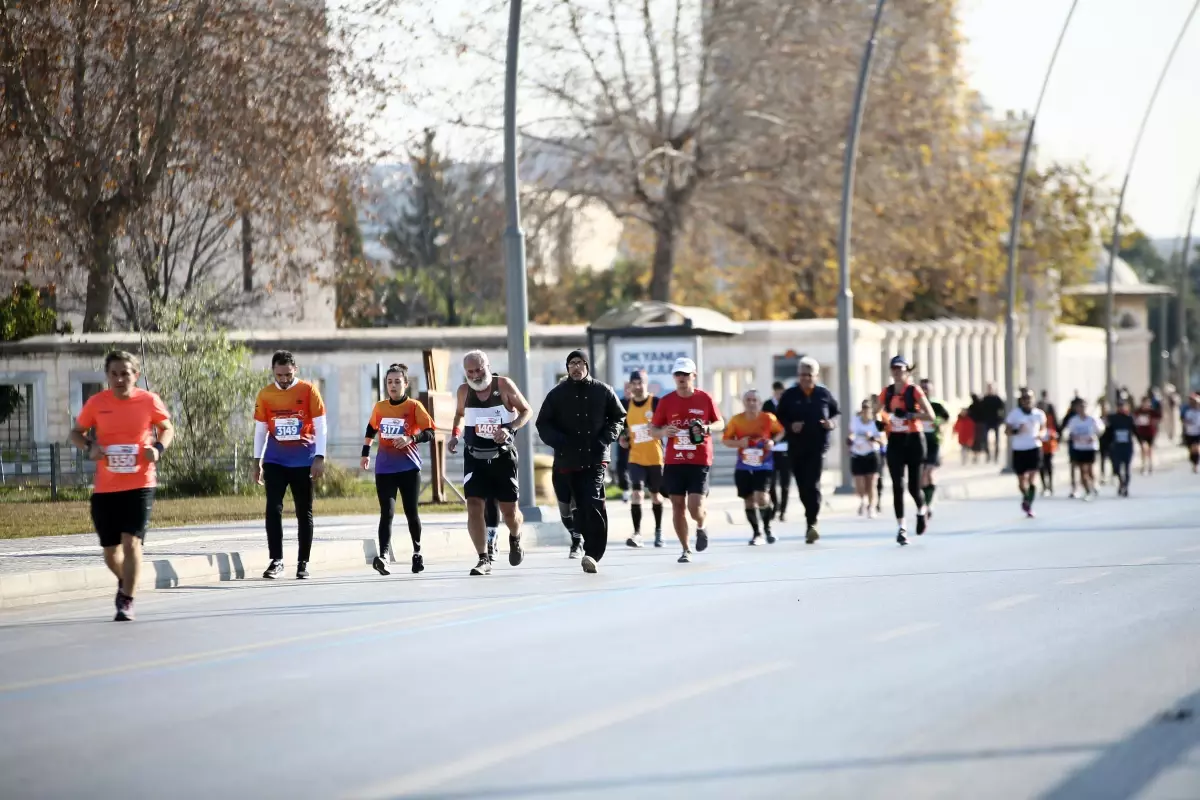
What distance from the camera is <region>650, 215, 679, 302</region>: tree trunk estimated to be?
45469 millimetres

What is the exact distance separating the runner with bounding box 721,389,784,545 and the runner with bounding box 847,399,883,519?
490 cm

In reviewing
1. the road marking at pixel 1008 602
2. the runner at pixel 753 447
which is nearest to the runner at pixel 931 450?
the runner at pixel 753 447

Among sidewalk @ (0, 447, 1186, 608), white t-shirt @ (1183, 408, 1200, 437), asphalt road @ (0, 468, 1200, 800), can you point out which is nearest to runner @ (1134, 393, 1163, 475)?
white t-shirt @ (1183, 408, 1200, 437)

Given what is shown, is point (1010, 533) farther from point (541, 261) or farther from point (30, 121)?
point (541, 261)

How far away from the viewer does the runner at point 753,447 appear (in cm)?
2145

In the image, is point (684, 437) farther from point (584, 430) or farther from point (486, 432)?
point (486, 432)

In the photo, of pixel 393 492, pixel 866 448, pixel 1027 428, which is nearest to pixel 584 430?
pixel 393 492

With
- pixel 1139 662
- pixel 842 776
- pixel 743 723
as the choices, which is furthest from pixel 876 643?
pixel 842 776

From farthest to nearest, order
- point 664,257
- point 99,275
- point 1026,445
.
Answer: point 664,257
point 99,275
point 1026,445

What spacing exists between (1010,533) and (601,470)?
23.9ft

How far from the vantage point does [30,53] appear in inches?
1200

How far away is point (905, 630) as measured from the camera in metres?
12.2

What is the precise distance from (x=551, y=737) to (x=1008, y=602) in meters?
6.33

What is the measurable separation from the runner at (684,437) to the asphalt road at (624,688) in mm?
1840
